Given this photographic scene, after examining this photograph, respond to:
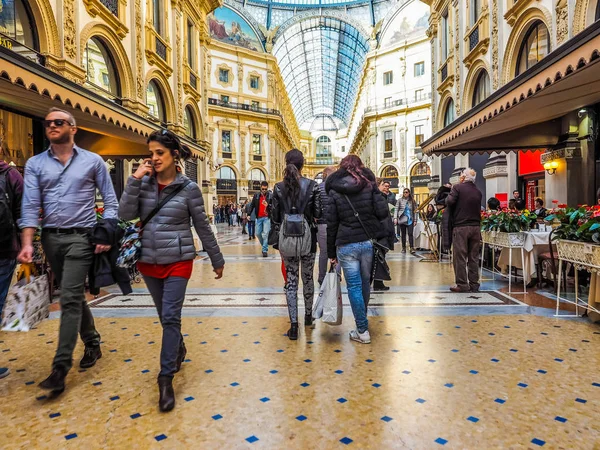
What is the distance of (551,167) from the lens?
10586 mm

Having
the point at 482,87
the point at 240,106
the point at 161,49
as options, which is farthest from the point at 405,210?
the point at 240,106

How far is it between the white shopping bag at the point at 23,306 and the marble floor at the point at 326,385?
442 mm

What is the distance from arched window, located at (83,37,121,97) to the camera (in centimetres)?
1078

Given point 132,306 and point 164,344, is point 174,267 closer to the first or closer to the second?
point 164,344

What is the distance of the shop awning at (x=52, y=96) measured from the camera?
4750 millimetres

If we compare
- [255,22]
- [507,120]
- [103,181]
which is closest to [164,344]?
[103,181]

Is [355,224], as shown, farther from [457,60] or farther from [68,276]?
[457,60]

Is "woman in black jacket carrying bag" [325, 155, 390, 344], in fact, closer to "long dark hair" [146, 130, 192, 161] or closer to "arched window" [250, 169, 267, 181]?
"long dark hair" [146, 130, 192, 161]

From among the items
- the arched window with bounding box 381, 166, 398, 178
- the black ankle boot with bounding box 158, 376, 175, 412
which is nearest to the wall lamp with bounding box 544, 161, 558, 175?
the black ankle boot with bounding box 158, 376, 175, 412

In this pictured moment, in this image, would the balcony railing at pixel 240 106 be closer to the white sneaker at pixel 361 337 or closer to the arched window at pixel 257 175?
the arched window at pixel 257 175

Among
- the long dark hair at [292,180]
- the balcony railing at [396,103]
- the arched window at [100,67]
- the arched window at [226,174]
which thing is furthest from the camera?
the arched window at [226,174]

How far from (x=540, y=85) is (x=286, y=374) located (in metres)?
4.72

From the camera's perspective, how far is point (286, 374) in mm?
3221

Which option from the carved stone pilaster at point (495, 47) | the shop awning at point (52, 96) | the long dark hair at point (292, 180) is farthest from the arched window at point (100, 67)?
the carved stone pilaster at point (495, 47)
